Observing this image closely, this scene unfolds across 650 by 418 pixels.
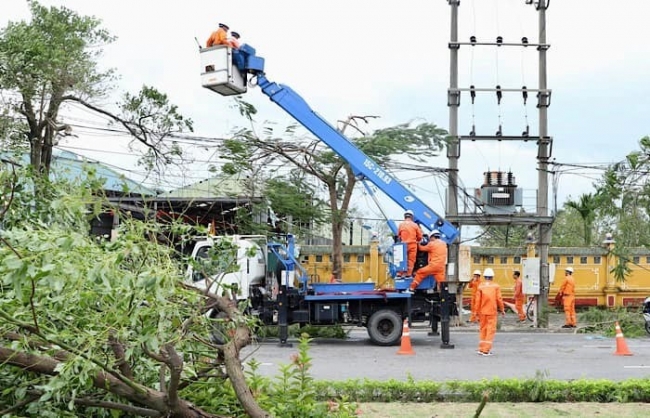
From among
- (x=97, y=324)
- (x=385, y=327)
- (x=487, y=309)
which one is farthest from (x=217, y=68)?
(x=97, y=324)

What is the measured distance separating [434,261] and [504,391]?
6502 millimetres

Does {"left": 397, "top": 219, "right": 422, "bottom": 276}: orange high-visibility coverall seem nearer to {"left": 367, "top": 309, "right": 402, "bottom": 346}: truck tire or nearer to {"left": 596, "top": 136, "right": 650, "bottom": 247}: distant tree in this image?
{"left": 367, "top": 309, "right": 402, "bottom": 346}: truck tire

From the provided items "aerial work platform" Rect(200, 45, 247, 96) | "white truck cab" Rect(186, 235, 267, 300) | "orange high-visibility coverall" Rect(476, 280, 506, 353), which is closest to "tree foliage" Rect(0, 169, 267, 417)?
"white truck cab" Rect(186, 235, 267, 300)

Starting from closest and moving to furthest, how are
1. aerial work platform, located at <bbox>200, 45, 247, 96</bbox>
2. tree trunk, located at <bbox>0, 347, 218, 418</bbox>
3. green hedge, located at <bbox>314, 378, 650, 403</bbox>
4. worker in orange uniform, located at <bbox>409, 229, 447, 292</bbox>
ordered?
tree trunk, located at <bbox>0, 347, 218, 418</bbox>
green hedge, located at <bbox>314, 378, 650, 403</bbox>
aerial work platform, located at <bbox>200, 45, 247, 96</bbox>
worker in orange uniform, located at <bbox>409, 229, 447, 292</bbox>

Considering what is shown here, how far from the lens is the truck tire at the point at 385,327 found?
48.8 feet

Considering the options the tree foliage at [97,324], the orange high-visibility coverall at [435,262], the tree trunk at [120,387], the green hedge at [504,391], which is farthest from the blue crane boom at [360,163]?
the tree trunk at [120,387]

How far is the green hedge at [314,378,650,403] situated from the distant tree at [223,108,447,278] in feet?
32.1

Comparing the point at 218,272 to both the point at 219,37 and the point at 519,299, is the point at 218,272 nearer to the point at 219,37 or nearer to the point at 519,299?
the point at 219,37

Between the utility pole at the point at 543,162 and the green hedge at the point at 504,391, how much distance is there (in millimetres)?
12271

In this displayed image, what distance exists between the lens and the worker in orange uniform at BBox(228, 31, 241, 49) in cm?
1309

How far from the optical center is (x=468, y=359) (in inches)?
511

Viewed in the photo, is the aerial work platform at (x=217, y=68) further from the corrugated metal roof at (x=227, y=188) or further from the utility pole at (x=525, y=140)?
the utility pole at (x=525, y=140)

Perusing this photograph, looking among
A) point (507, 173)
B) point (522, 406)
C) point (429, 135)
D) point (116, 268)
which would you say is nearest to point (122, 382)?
point (116, 268)

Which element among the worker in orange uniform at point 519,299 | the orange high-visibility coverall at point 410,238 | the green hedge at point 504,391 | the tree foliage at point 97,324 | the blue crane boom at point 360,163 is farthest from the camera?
the worker in orange uniform at point 519,299
